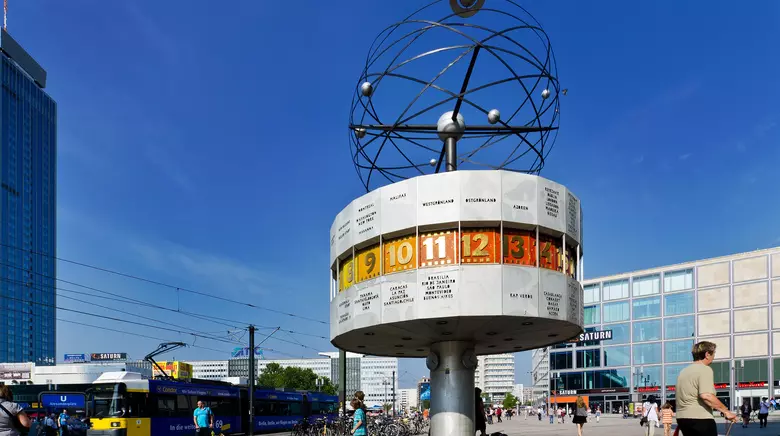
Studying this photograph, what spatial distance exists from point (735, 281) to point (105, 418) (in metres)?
78.2

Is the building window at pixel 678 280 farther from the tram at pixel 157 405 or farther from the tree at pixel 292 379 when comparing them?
the tree at pixel 292 379

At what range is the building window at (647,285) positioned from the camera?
100500mm

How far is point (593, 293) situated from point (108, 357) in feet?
423

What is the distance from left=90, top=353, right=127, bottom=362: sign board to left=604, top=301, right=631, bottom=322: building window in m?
127

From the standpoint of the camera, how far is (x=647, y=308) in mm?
101812

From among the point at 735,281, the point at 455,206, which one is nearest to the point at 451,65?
the point at 455,206

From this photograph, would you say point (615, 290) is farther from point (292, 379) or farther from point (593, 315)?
point (292, 379)

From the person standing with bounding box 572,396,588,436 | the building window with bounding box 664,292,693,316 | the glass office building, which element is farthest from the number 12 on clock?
the building window with bounding box 664,292,693,316

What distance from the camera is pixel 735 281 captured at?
9181 cm

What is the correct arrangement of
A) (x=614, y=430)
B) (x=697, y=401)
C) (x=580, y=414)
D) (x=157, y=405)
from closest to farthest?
(x=697, y=401)
(x=580, y=414)
(x=157, y=405)
(x=614, y=430)

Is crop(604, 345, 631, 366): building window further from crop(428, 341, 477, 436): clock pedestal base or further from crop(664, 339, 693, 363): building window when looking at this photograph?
crop(428, 341, 477, 436): clock pedestal base

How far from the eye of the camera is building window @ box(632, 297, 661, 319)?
10044 cm

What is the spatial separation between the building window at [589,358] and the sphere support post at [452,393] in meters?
95.7

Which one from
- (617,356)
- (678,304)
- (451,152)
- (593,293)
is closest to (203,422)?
(451,152)
